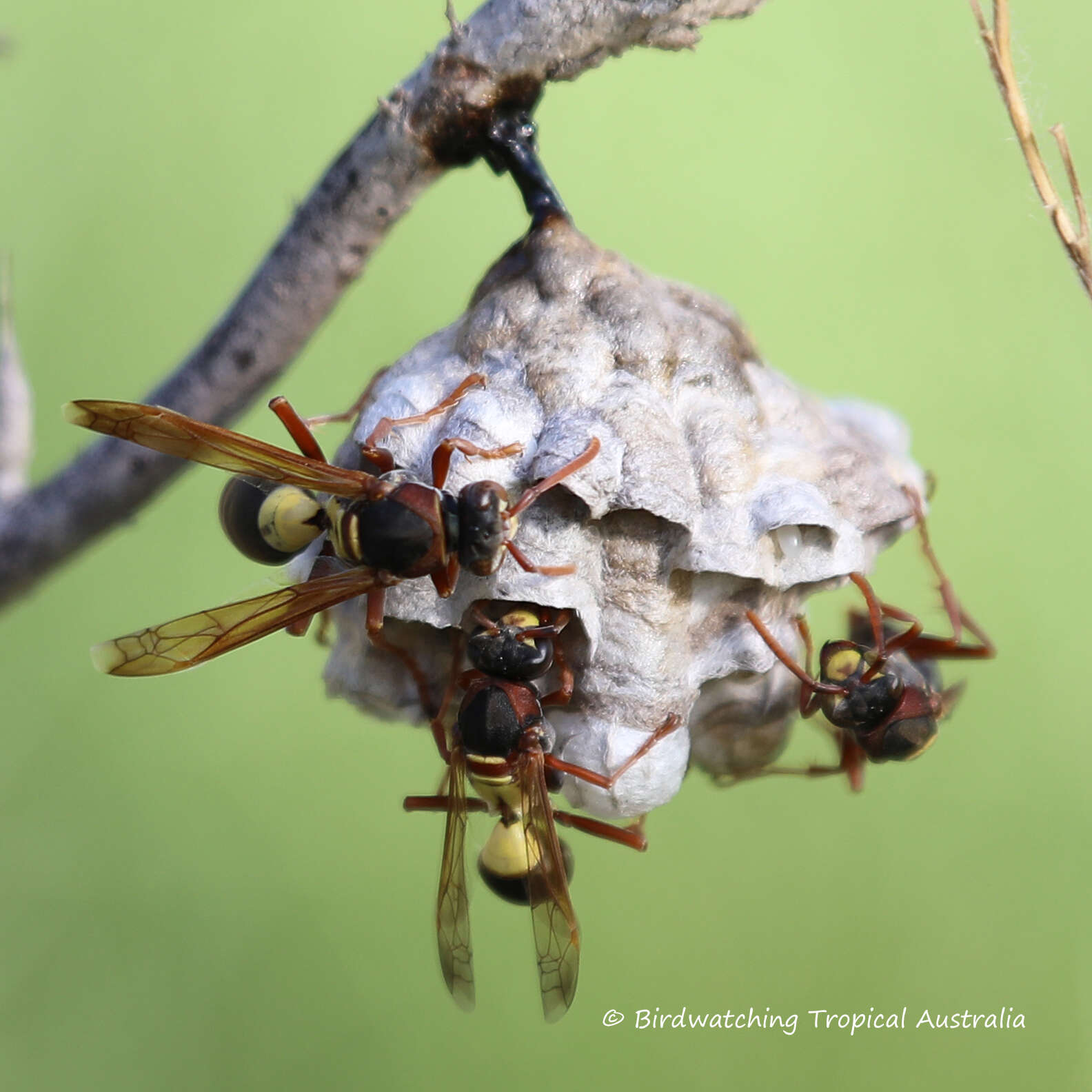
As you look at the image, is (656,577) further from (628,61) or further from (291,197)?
(628,61)

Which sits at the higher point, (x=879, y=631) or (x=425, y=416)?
(x=425, y=416)

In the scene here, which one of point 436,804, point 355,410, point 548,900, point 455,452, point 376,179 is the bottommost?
point 548,900

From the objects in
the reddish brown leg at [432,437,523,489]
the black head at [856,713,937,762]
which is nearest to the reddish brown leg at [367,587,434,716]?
the reddish brown leg at [432,437,523,489]

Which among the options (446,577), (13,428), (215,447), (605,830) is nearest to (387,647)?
(446,577)

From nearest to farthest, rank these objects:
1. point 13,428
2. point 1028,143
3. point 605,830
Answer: point 1028,143
point 605,830
point 13,428

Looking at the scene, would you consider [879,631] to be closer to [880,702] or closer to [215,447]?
[880,702]

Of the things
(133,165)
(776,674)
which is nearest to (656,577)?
(776,674)
